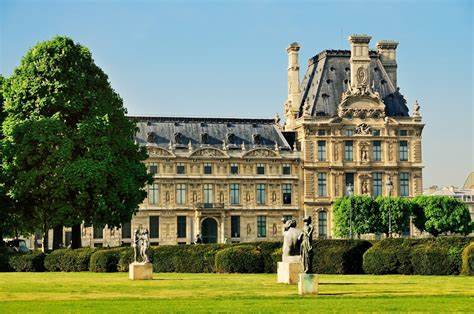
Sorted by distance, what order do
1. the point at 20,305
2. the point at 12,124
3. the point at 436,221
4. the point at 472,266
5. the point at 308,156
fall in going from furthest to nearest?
the point at 308,156 < the point at 436,221 < the point at 12,124 < the point at 472,266 < the point at 20,305

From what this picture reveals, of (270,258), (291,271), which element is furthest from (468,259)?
(270,258)

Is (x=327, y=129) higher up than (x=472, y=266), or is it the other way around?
(x=327, y=129)

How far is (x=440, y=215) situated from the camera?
98000 mm

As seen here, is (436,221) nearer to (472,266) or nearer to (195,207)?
(195,207)

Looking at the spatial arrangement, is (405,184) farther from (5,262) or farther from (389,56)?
(5,262)

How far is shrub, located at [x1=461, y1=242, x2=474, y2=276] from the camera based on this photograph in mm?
38938

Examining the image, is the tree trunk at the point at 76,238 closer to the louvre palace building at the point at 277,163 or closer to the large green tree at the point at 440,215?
the louvre palace building at the point at 277,163

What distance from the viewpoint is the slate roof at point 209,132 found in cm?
10231

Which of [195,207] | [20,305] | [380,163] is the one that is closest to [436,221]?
[380,163]

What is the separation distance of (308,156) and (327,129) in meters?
3.53

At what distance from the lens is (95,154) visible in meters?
56.0

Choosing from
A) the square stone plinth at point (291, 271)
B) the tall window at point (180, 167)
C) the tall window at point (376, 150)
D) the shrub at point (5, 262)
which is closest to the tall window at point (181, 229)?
the tall window at point (180, 167)

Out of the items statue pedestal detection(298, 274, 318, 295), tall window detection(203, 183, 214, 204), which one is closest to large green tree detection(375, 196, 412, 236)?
tall window detection(203, 183, 214, 204)

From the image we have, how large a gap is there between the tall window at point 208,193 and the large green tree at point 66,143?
43217 millimetres
